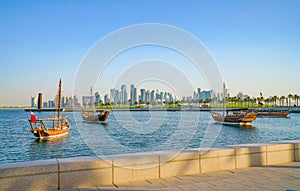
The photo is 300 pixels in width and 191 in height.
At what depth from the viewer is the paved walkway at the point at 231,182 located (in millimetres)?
4984

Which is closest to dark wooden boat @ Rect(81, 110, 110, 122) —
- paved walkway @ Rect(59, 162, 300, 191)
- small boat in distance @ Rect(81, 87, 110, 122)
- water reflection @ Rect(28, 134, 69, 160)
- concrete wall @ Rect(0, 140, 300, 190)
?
small boat in distance @ Rect(81, 87, 110, 122)

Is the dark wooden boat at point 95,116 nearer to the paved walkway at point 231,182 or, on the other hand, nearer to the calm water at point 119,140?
the calm water at point 119,140

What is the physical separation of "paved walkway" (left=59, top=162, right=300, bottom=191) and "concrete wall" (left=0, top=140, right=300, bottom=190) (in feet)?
0.60

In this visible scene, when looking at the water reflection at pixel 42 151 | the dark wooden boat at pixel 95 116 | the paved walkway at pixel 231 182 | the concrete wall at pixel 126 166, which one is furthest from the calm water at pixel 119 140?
the paved walkway at pixel 231 182

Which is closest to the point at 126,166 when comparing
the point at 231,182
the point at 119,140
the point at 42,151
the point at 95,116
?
the point at 231,182

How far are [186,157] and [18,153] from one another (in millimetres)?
27590

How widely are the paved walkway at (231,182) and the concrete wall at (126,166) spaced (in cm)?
18

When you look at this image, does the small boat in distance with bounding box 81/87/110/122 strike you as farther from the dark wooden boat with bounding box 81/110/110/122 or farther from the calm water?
the calm water

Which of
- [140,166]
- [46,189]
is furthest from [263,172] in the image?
[46,189]

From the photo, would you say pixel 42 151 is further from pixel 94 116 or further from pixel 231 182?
pixel 94 116

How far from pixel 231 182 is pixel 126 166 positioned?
2.13 meters

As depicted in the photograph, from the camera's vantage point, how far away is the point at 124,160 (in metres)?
5.32

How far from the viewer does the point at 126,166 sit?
17.5 feet

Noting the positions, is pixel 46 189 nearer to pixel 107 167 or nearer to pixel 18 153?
pixel 107 167
